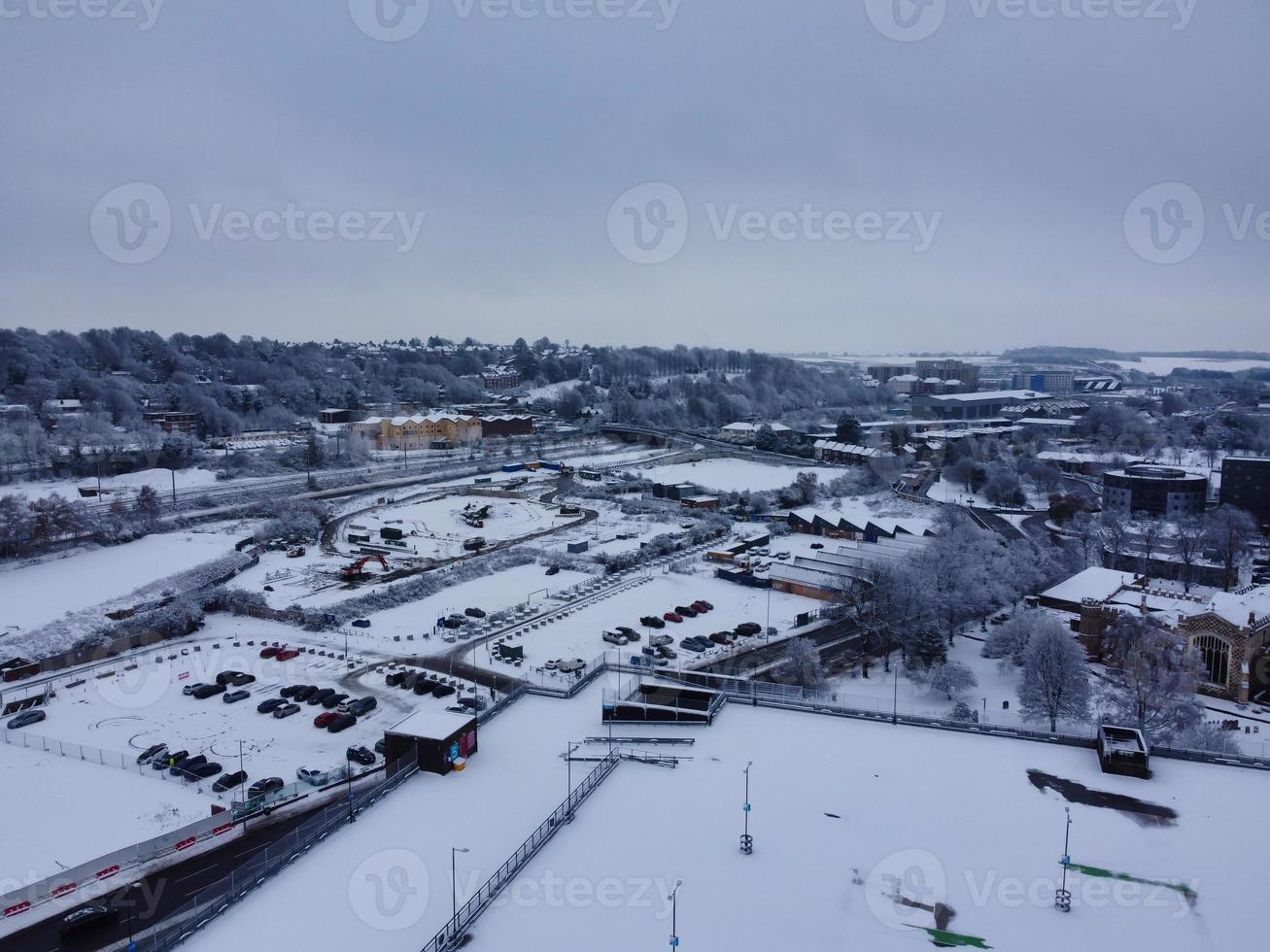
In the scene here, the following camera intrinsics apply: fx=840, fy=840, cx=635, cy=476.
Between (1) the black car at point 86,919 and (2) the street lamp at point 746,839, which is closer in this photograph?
(2) the street lamp at point 746,839

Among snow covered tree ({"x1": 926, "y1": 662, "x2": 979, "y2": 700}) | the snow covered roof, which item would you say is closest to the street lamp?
snow covered tree ({"x1": 926, "y1": 662, "x2": 979, "y2": 700})

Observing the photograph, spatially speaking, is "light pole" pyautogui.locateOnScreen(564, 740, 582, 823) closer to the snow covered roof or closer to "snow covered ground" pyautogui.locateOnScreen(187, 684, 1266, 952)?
"snow covered ground" pyautogui.locateOnScreen(187, 684, 1266, 952)

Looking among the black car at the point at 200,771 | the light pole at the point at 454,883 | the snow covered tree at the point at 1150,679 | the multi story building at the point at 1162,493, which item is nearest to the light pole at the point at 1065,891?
the light pole at the point at 454,883

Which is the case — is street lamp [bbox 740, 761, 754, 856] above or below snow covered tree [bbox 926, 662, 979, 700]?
above

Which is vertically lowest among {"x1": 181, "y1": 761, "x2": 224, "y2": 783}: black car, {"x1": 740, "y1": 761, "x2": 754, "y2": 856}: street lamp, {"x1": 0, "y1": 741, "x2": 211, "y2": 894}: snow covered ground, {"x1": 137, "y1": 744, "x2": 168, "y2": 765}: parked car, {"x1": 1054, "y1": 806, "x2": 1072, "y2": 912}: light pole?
{"x1": 0, "y1": 741, "x2": 211, "y2": 894}: snow covered ground

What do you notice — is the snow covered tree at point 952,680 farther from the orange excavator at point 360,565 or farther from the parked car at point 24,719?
the parked car at point 24,719

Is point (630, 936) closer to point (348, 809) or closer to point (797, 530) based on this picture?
point (348, 809)

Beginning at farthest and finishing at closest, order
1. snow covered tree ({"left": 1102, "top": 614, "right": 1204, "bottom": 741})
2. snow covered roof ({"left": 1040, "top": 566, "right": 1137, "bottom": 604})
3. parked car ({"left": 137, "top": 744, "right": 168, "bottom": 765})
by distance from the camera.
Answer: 1. snow covered roof ({"left": 1040, "top": 566, "right": 1137, "bottom": 604})
2. snow covered tree ({"left": 1102, "top": 614, "right": 1204, "bottom": 741})
3. parked car ({"left": 137, "top": 744, "right": 168, "bottom": 765})
